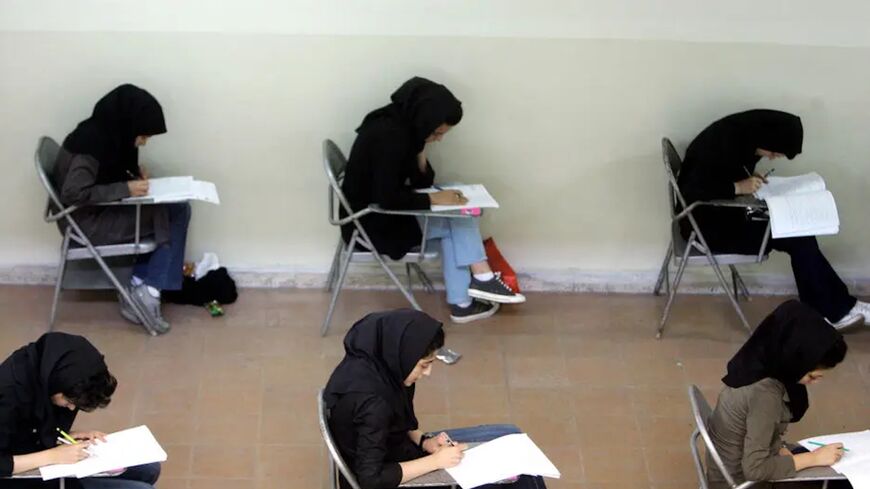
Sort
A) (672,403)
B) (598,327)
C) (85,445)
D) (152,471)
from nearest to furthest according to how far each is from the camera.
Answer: (85,445) < (152,471) < (672,403) < (598,327)

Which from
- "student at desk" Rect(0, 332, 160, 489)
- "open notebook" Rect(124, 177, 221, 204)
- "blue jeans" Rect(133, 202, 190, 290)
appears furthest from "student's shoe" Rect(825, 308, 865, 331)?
"student at desk" Rect(0, 332, 160, 489)

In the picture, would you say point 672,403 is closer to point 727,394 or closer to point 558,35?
point 727,394

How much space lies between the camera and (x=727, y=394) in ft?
11.4

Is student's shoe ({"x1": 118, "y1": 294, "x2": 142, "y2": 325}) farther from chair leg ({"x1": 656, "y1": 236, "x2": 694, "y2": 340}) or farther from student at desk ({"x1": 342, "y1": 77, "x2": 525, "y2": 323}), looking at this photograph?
chair leg ({"x1": 656, "y1": 236, "x2": 694, "y2": 340})

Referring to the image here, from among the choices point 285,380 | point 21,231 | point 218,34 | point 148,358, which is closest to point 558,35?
point 218,34

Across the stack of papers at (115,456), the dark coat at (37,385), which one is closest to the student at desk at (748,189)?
the stack of papers at (115,456)

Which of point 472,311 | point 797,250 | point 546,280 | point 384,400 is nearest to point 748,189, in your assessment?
point 797,250

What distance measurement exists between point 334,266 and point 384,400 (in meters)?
2.15

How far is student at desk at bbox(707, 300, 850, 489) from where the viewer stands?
334cm

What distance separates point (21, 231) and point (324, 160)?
5.20 feet

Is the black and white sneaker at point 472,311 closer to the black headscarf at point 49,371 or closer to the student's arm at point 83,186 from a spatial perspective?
the student's arm at point 83,186

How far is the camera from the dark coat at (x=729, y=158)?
478cm

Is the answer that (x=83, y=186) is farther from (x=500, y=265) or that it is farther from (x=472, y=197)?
(x=500, y=265)

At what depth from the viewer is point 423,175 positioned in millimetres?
4961
